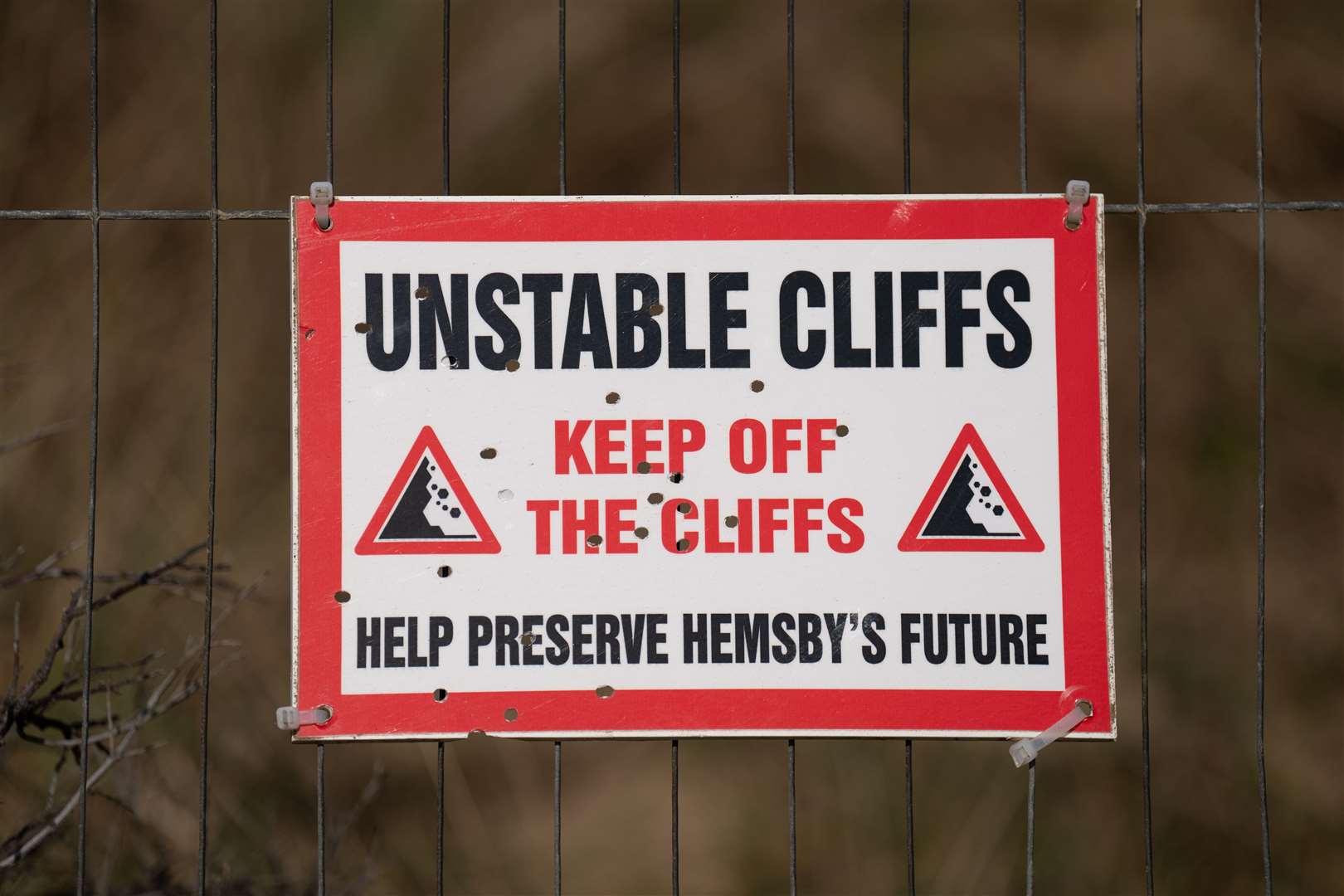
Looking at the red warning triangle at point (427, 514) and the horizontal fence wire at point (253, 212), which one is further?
the horizontal fence wire at point (253, 212)

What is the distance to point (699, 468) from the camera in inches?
101

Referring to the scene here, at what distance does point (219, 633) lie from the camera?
5137 mm

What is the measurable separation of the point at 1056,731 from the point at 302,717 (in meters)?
1.47

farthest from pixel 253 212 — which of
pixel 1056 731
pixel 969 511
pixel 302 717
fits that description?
pixel 1056 731

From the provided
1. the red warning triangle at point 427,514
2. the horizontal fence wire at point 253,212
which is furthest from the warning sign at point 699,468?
the horizontal fence wire at point 253,212

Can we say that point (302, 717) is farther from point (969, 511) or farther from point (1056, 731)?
point (1056, 731)

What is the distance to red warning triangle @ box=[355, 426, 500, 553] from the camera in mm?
2541

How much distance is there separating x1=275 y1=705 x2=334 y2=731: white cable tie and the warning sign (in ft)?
0.07

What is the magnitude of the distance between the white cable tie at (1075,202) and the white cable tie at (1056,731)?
3.11ft

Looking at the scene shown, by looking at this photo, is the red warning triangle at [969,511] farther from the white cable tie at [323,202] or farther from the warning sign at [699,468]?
the white cable tie at [323,202]

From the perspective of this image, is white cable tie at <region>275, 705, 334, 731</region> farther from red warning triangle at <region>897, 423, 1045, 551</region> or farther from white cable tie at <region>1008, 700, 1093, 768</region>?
white cable tie at <region>1008, 700, 1093, 768</region>

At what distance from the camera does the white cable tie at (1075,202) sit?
2.52 meters

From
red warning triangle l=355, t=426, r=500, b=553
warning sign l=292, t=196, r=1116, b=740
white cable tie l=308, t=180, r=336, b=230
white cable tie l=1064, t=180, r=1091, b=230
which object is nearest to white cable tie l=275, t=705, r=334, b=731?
→ warning sign l=292, t=196, r=1116, b=740

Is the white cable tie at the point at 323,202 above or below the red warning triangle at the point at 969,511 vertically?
above
